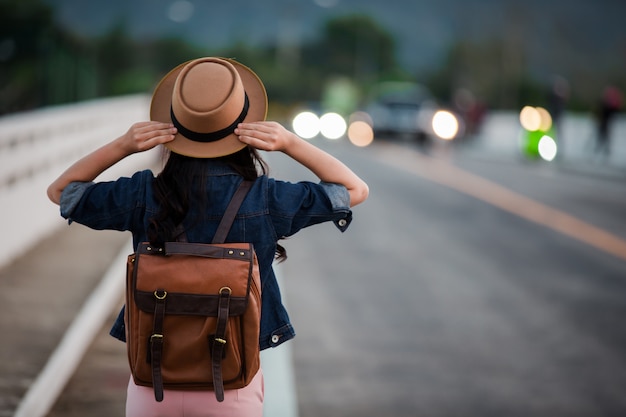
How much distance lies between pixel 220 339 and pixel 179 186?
43cm

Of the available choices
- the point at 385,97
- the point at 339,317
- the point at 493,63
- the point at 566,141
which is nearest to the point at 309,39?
the point at 493,63

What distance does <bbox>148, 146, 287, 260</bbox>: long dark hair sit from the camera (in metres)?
2.76

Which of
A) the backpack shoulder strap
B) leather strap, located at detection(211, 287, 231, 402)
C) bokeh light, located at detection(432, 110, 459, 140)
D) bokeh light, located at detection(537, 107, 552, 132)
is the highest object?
the backpack shoulder strap

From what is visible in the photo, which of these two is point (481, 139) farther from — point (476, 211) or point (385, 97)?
point (476, 211)

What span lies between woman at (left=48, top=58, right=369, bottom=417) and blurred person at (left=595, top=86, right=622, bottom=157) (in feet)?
77.2

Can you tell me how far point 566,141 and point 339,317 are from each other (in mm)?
21772

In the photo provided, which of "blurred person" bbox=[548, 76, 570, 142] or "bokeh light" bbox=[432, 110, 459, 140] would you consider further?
"bokeh light" bbox=[432, 110, 459, 140]

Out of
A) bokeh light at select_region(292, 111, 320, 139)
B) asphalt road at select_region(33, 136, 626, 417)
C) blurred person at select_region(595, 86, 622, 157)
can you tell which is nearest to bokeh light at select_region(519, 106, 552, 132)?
blurred person at select_region(595, 86, 622, 157)

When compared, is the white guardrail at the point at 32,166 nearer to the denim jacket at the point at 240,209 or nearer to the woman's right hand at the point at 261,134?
the denim jacket at the point at 240,209

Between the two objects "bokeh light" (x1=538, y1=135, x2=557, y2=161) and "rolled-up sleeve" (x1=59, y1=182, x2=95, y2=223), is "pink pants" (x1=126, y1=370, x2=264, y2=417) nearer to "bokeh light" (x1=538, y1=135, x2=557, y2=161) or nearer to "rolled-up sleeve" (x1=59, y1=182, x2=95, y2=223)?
"rolled-up sleeve" (x1=59, y1=182, x2=95, y2=223)

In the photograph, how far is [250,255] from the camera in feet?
9.00

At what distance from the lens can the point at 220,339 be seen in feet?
8.91

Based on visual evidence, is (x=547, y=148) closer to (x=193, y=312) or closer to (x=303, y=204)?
(x=303, y=204)

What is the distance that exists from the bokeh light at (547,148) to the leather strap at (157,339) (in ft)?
79.1
